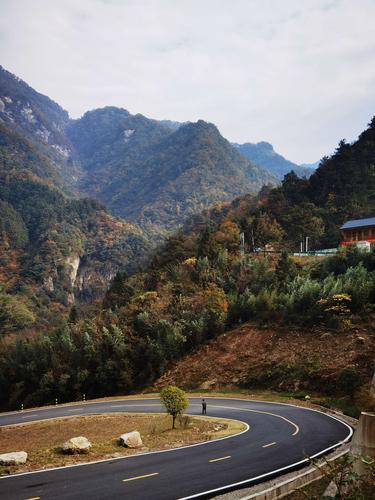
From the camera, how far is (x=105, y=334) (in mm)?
45781

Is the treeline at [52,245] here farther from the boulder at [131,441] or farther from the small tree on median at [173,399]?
the boulder at [131,441]

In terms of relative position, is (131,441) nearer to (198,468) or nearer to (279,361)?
(198,468)

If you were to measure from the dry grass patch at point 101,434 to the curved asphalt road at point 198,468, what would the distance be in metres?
0.96

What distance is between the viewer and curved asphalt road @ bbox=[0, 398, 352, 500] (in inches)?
527

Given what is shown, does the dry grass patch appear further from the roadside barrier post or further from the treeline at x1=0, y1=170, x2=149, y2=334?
the treeline at x1=0, y1=170, x2=149, y2=334

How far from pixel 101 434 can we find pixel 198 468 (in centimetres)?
814

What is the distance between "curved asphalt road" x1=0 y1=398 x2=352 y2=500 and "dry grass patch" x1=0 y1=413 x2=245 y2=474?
955mm

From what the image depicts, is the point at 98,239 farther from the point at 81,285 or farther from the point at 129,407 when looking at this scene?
the point at 129,407

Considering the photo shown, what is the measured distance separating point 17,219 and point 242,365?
428 feet

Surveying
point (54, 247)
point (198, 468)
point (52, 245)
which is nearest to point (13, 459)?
point (198, 468)

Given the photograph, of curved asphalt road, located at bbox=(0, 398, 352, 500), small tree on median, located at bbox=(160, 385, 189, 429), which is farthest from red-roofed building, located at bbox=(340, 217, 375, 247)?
small tree on median, located at bbox=(160, 385, 189, 429)

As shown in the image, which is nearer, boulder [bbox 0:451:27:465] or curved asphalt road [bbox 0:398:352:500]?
curved asphalt road [bbox 0:398:352:500]

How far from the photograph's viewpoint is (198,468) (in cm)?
1588

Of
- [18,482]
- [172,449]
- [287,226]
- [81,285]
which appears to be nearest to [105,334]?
[172,449]
